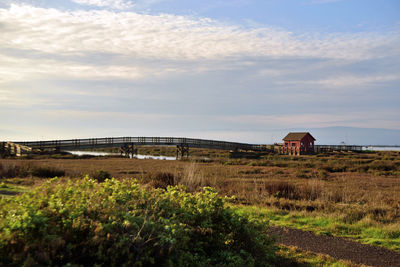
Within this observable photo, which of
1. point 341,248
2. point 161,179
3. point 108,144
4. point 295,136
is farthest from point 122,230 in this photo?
point 295,136

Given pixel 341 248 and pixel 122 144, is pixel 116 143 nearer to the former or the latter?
pixel 122 144

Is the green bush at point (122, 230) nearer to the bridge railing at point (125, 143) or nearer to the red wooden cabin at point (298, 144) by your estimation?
the bridge railing at point (125, 143)

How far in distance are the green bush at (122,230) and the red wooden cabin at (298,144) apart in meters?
62.9

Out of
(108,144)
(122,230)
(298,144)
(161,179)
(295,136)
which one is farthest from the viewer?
(295,136)

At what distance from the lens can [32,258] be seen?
3412mm

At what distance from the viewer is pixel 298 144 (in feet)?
219

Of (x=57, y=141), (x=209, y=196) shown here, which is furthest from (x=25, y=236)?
(x=57, y=141)

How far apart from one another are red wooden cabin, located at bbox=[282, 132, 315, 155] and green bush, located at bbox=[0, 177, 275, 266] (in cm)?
6286

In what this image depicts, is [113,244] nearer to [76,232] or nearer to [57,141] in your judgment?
[76,232]

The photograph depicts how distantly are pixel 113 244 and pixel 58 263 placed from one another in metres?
0.62

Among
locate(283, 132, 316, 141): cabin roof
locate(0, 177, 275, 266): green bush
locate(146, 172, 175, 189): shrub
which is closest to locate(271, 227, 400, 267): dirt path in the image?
locate(0, 177, 275, 266): green bush


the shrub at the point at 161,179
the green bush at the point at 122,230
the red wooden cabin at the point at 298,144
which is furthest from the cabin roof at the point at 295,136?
the green bush at the point at 122,230

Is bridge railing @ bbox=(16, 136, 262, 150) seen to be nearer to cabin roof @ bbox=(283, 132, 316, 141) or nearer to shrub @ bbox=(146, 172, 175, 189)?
cabin roof @ bbox=(283, 132, 316, 141)

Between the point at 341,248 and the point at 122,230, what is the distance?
18.7ft
